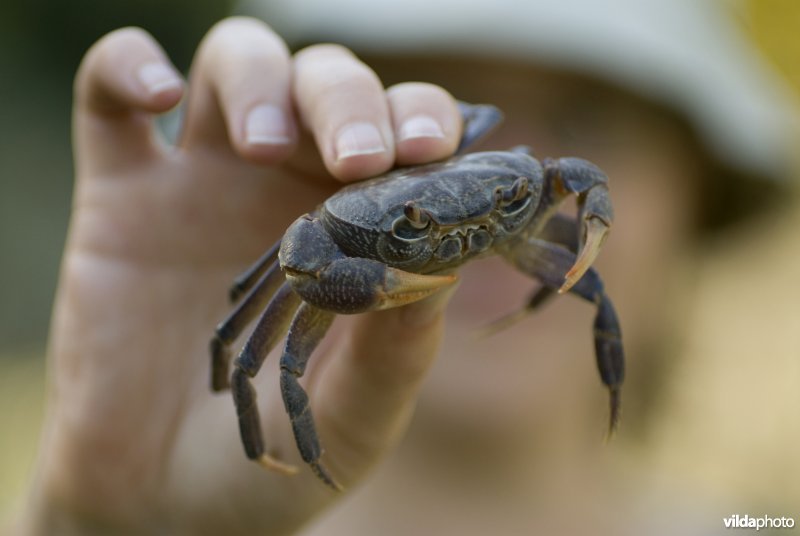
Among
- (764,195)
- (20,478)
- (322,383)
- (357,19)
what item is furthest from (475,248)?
(20,478)

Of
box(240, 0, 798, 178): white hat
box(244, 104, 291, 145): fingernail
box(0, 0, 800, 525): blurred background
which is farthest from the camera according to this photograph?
box(0, 0, 800, 525): blurred background

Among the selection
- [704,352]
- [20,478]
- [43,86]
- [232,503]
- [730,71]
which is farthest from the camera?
[43,86]

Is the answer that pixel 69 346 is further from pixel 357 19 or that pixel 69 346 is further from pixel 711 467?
pixel 711 467

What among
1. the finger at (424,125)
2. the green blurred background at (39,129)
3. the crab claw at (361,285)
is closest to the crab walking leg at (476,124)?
the finger at (424,125)

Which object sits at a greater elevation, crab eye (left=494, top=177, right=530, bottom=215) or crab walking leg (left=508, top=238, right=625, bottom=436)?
crab eye (left=494, top=177, right=530, bottom=215)

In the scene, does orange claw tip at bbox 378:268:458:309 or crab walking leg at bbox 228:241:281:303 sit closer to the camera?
orange claw tip at bbox 378:268:458:309

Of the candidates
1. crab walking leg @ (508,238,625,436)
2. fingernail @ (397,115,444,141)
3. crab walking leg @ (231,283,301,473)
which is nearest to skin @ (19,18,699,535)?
fingernail @ (397,115,444,141)

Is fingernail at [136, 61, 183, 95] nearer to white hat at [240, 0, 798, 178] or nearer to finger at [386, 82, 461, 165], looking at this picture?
finger at [386, 82, 461, 165]
